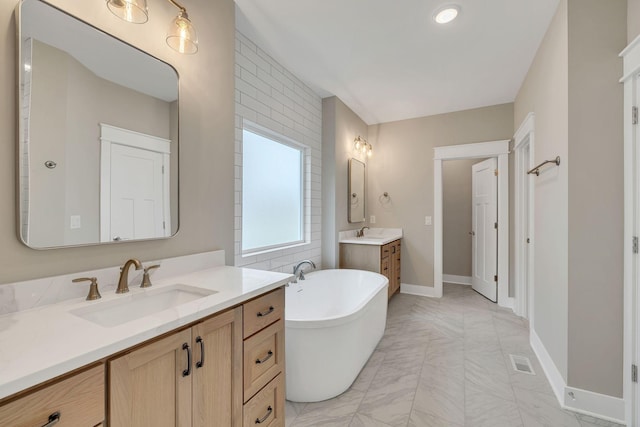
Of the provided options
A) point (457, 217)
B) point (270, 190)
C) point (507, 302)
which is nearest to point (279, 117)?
point (270, 190)

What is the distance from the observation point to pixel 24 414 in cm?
58

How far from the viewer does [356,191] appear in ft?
12.9

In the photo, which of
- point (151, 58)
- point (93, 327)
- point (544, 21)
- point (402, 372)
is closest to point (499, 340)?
point (402, 372)

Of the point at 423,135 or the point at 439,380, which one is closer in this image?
the point at 439,380

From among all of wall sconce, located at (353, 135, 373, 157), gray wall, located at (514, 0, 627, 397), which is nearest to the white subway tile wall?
wall sconce, located at (353, 135, 373, 157)

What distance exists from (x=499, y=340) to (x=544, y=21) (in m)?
2.72

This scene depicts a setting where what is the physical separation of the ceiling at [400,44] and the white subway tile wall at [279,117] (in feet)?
0.44

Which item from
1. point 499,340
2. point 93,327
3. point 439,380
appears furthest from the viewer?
point 499,340

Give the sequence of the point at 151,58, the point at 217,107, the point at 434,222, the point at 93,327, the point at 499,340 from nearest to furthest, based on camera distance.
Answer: the point at 93,327
the point at 151,58
the point at 217,107
the point at 499,340
the point at 434,222

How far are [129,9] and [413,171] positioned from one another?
3702 mm

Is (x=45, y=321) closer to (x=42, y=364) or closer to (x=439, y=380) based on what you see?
(x=42, y=364)

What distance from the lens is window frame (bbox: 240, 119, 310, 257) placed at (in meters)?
2.34

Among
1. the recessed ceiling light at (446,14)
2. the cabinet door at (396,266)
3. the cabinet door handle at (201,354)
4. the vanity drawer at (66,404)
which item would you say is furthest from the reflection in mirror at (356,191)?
the vanity drawer at (66,404)

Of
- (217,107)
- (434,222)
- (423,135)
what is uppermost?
(423,135)
